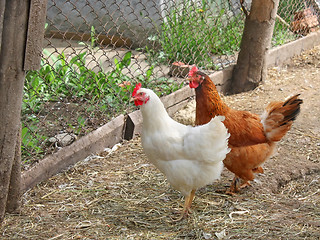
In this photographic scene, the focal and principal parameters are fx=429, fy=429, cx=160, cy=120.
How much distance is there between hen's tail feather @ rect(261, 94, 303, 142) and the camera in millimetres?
3268

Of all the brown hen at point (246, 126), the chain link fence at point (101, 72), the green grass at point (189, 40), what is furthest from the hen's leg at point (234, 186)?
the green grass at point (189, 40)

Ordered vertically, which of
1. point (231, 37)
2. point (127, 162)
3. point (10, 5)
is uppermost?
point (10, 5)

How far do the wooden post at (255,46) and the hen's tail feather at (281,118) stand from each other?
1.91 metres

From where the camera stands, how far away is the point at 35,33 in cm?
245

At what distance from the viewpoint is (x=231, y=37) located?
20.2 ft

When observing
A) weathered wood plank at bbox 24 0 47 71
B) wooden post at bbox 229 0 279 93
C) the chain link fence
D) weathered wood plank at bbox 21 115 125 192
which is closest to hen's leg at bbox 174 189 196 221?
weathered wood plank at bbox 21 115 125 192

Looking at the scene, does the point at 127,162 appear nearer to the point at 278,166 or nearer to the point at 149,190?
the point at 149,190

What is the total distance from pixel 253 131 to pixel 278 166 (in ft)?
2.22

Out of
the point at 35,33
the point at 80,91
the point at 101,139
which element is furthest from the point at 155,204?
the point at 80,91

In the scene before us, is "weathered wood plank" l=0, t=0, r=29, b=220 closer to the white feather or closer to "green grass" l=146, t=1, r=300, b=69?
the white feather

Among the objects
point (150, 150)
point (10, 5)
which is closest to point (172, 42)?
point (150, 150)

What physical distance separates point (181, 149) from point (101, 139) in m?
1.19

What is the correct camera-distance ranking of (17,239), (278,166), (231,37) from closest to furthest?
(17,239) < (278,166) < (231,37)

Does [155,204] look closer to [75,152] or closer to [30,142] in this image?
[75,152]
